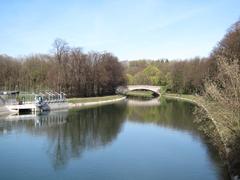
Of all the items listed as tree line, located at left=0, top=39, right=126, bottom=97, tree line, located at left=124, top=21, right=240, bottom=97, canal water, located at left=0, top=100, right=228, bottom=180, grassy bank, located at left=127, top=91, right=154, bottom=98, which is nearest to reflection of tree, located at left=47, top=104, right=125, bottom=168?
canal water, located at left=0, top=100, right=228, bottom=180

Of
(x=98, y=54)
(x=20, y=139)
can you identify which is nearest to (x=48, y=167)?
(x=20, y=139)

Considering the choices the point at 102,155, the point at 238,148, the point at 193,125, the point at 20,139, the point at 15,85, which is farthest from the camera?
the point at 15,85

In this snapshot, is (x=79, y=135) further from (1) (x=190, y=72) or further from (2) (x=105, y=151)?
(1) (x=190, y=72)

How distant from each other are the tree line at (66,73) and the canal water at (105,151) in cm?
2589

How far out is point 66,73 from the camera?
64.2m

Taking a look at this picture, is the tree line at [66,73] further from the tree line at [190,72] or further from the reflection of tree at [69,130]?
the reflection of tree at [69,130]

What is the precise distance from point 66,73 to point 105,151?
138 ft

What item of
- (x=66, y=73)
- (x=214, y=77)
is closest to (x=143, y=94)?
(x=66, y=73)

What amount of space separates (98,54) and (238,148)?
6481 centimetres

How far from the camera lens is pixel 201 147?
980 inches

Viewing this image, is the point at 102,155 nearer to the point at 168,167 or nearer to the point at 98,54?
the point at 168,167

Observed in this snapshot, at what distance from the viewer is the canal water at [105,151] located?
1823 cm

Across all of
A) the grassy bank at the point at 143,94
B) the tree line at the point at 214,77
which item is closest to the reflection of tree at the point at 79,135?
the tree line at the point at 214,77

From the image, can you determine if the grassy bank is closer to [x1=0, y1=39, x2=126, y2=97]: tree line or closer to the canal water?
[x1=0, y1=39, x2=126, y2=97]: tree line
